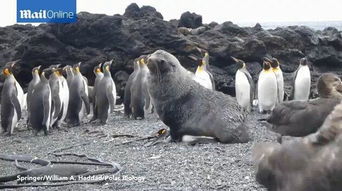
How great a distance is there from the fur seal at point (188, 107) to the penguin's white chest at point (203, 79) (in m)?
5.86

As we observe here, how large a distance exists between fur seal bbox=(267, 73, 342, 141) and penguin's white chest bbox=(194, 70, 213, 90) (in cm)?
763

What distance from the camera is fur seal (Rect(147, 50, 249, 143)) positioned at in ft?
30.2

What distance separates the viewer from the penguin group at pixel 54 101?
477 inches

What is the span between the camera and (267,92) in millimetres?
15383

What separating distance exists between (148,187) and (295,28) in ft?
57.4

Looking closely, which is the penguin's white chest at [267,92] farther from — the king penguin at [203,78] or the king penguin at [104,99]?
the king penguin at [104,99]

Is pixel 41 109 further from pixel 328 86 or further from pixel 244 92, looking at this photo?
pixel 328 86

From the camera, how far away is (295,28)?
22.7m

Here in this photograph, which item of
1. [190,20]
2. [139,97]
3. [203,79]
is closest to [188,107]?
[139,97]

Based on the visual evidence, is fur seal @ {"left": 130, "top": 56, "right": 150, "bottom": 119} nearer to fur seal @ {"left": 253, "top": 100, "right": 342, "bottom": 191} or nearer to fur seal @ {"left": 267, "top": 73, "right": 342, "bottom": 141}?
fur seal @ {"left": 267, "top": 73, "right": 342, "bottom": 141}

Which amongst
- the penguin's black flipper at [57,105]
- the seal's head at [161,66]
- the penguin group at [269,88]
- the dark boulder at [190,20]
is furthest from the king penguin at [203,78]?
the dark boulder at [190,20]

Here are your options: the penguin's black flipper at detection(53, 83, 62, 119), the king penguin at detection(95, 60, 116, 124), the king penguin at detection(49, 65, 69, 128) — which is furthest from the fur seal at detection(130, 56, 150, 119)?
the penguin's black flipper at detection(53, 83, 62, 119)

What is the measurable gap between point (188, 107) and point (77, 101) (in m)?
5.16

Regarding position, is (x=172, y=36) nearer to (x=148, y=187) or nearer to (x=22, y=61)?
(x=22, y=61)
